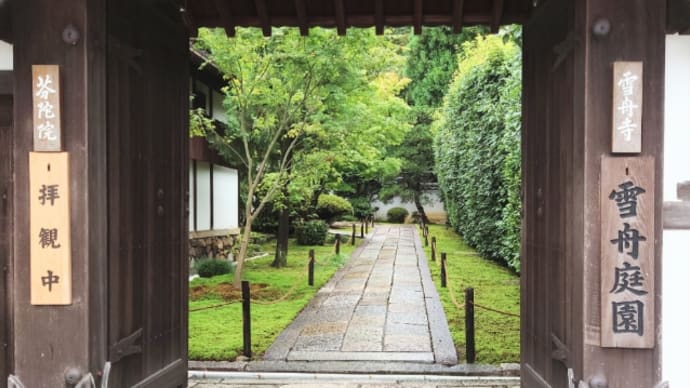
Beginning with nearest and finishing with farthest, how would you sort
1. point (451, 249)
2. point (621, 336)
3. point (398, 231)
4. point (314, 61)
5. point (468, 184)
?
point (621, 336) < point (314, 61) < point (468, 184) < point (451, 249) < point (398, 231)

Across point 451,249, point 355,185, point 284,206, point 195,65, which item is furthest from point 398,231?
point 195,65

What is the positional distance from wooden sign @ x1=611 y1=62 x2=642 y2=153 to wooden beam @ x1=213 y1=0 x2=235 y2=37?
342 cm

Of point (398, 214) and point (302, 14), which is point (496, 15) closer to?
point (302, 14)

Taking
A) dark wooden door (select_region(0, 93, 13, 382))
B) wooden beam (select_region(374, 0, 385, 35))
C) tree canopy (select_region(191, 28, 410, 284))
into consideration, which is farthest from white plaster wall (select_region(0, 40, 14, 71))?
tree canopy (select_region(191, 28, 410, 284))

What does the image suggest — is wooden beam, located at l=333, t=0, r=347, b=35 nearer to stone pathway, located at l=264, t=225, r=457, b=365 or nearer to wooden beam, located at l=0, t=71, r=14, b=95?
wooden beam, located at l=0, t=71, r=14, b=95

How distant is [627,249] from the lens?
324cm

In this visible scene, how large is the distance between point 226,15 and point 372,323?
18.9 feet

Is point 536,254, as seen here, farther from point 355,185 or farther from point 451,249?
point 355,185

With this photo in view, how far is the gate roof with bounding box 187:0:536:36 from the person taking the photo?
4.95 meters

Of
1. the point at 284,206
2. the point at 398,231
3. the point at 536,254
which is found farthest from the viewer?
the point at 398,231

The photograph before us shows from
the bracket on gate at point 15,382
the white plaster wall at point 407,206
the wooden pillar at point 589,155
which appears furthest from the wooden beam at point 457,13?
the white plaster wall at point 407,206

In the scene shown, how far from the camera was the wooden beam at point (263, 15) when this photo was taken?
4.89m

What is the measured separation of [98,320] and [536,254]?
134 inches

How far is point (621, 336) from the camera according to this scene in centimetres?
324
